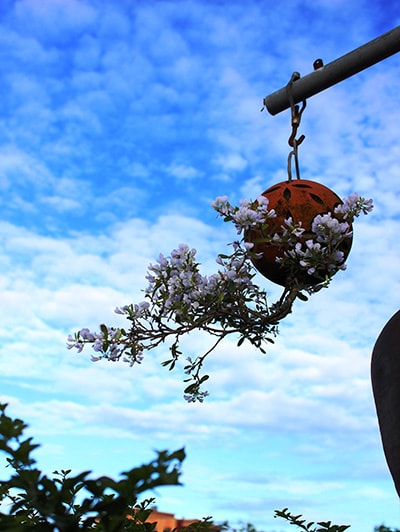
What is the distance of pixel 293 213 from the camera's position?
429 cm

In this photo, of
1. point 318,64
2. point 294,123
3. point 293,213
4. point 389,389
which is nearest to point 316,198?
point 293,213

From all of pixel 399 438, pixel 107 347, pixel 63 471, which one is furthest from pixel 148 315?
pixel 399 438

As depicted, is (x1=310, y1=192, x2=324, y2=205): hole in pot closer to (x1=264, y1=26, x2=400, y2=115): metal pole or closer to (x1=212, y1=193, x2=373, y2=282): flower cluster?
(x1=212, y1=193, x2=373, y2=282): flower cluster

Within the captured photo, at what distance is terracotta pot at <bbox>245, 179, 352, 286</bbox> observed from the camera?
14.1 feet

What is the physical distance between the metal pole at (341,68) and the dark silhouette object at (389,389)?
210 cm

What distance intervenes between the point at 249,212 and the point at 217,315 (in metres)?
0.79

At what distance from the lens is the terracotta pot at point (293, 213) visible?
14.1 feet

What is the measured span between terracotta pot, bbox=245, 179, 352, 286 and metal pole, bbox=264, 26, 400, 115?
→ 2.75ft

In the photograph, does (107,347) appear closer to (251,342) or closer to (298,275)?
(251,342)

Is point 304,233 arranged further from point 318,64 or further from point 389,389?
point 318,64

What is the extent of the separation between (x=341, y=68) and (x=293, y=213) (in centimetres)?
132

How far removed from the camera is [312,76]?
484 cm

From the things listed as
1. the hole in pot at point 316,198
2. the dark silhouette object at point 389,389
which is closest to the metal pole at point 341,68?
the hole in pot at point 316,198

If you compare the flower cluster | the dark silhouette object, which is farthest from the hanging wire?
the dark silhouette object
